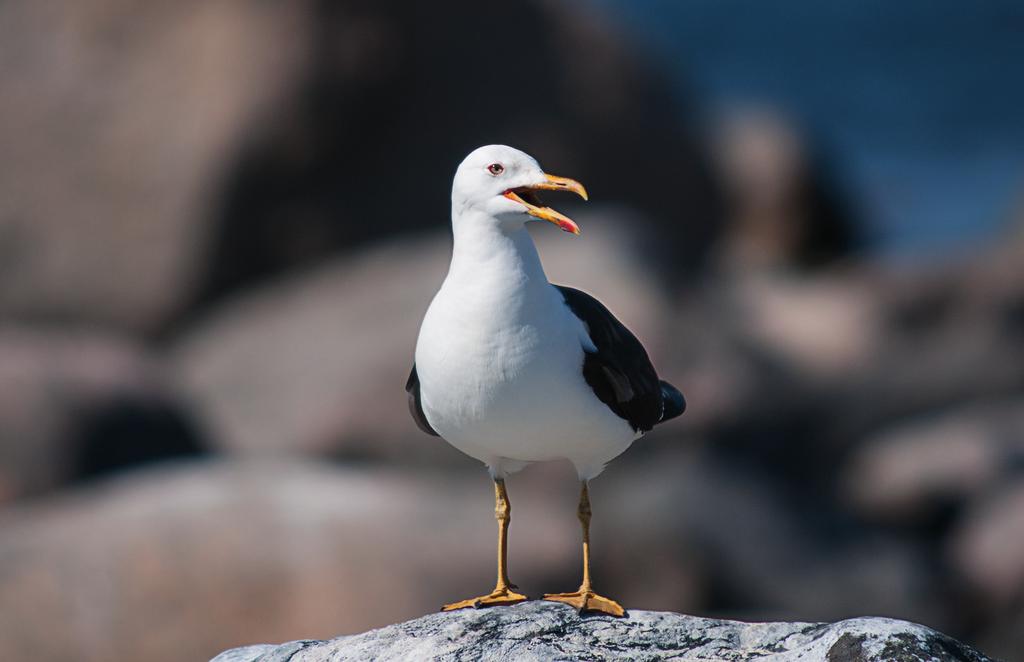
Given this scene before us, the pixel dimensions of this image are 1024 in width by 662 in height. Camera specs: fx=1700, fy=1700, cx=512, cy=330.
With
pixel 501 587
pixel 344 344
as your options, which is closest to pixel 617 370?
pixel 501 587

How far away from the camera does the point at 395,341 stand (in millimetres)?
15648

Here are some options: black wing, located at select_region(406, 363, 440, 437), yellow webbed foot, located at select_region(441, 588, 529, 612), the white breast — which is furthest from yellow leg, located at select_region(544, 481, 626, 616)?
black wing, located at select_region(406, 363, 440, 437)

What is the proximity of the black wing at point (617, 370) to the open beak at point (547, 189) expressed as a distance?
0.52m

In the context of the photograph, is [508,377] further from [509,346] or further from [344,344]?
[344,344]

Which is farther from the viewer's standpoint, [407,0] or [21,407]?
[407,0]

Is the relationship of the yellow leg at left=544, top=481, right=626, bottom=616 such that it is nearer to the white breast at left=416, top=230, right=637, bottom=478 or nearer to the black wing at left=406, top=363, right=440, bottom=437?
the white breast at left=416, top=230, right=637, bottom=478

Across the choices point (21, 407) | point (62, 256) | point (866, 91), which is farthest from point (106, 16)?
point (866, 91)

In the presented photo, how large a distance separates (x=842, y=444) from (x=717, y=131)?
36.1 feet

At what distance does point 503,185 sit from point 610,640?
190 centimetres

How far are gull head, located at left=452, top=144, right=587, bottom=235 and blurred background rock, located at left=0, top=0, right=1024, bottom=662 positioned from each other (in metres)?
5.43

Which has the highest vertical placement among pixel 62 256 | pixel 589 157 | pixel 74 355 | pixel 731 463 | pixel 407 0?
pixel 407 0

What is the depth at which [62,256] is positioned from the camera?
757 inches

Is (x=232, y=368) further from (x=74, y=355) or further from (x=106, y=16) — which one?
(x=106, y=16)

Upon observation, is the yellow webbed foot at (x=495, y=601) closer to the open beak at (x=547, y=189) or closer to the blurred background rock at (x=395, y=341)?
the open beak at (x=547, y=189)
